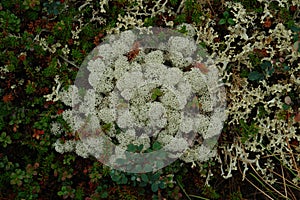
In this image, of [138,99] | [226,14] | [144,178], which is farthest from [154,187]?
[226,14]

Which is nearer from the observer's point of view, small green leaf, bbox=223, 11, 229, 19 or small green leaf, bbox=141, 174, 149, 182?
small green leaf, bbox=141, 174, 149, 182

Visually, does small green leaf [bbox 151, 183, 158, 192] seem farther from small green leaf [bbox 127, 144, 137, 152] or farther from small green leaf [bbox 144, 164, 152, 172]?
small green leaf [bbox 127, 144, 137, 152]

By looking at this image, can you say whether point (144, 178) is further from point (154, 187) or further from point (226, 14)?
point (226, 14)

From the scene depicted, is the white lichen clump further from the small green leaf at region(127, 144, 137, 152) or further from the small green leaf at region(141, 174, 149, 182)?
the small green leaf at region(141, 174, 149, 182)

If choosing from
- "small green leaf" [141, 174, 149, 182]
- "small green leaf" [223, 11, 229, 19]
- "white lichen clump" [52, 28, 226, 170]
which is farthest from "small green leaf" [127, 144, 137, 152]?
"small green leaf" [223, 11, 229, 19]

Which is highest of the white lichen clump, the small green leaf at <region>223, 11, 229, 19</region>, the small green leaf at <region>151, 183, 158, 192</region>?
the small green leaf at <region>223, 11, 229, 19</region>

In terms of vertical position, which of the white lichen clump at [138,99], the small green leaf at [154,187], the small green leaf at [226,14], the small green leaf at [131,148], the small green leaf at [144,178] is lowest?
the small green leaf at [154,187]

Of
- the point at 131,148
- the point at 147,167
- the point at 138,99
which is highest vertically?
the point at 138,99

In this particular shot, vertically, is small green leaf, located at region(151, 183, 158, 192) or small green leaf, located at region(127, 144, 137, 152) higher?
small green leaf, located at region(127, 144, 137, 152)

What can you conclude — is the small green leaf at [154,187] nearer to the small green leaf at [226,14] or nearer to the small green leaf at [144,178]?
the small green leaf at [144,178]

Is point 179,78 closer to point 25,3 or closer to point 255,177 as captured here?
point 255,177

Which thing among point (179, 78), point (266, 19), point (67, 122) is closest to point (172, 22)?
point (179, 78)

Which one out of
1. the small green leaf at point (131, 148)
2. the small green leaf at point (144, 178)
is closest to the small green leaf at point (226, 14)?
the small green leaf at point (131, 148)
